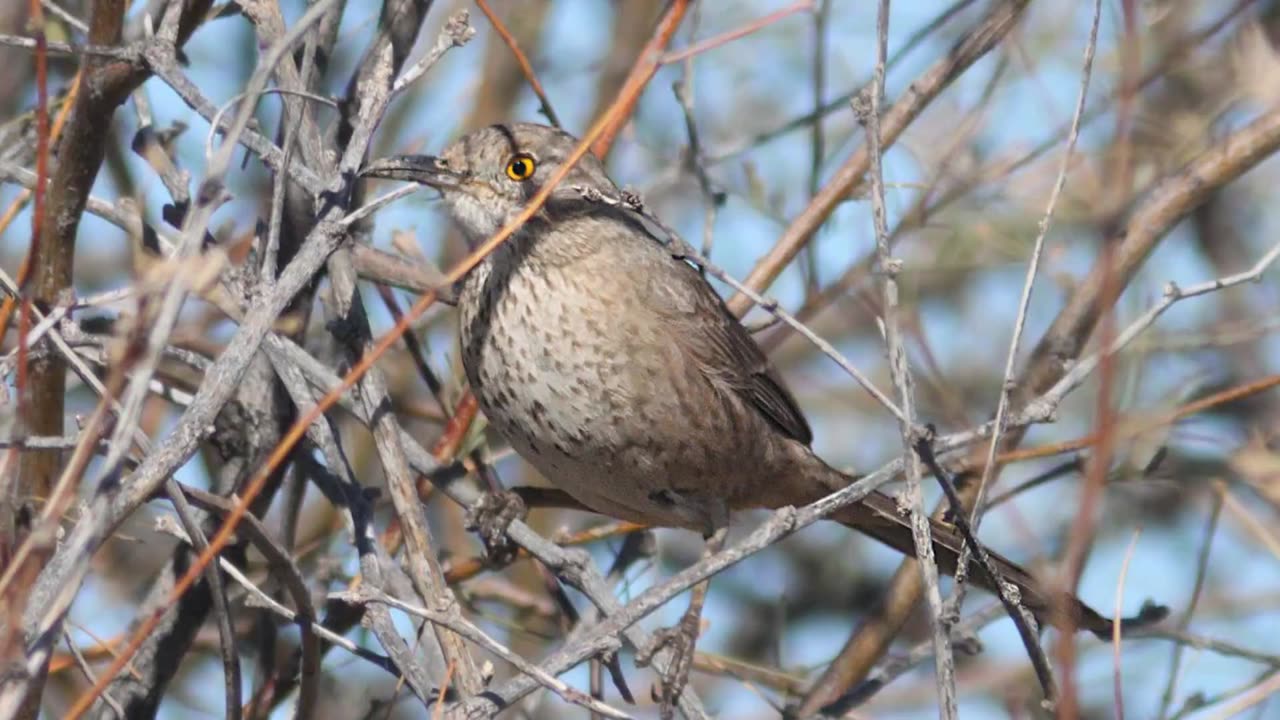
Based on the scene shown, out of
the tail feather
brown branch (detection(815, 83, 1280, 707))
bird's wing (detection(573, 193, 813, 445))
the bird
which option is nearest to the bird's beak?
the bird

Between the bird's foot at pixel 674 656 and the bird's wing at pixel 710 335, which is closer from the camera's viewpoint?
the bird's foot at pixel 674 656

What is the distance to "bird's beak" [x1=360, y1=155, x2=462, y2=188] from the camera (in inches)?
162

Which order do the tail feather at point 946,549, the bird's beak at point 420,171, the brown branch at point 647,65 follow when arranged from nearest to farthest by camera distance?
the brown branch at point 647,65, the tail feather at point 946,549, the bird's beak at point 420,171

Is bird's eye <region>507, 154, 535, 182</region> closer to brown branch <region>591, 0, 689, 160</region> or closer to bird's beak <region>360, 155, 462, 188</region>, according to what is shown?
bird's beak <region>360, 155, 462, 188</region>

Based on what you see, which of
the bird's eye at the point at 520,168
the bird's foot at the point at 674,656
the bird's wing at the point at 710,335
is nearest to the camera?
the bird's foot at the point at 674,656

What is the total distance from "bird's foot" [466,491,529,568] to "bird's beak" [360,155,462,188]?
846mm

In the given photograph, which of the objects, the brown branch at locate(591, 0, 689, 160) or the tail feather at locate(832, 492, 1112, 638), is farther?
the tail feather at locate(832, 492, 1112, 638)

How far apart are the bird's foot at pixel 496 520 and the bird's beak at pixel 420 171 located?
2.78ft

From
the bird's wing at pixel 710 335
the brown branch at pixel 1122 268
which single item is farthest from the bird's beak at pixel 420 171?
the brown branch at pixel 1122 268

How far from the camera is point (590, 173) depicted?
4.59 m

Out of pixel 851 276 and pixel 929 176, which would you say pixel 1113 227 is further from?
pixel 929 176

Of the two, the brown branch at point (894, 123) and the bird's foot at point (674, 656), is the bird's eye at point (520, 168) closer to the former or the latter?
the brown branch at point (894, 123)

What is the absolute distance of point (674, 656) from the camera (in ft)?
13.7

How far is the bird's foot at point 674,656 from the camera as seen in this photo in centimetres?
367
